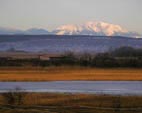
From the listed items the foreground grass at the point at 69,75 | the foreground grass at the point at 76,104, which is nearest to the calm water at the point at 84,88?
the foreground grass at the point at 76,104

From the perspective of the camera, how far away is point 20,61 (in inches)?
3228

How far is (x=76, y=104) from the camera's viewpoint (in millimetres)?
23344

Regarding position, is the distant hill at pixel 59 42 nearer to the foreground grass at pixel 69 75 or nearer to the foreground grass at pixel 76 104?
the foreground grass at pixel 69 75

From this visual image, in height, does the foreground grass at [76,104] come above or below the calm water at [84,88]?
above

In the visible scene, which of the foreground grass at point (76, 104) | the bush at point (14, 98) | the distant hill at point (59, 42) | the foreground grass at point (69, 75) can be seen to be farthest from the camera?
the distant hill at point (59, 42)

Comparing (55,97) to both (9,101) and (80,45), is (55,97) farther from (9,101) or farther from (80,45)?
(80,45)

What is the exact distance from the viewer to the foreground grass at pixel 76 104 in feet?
60.4

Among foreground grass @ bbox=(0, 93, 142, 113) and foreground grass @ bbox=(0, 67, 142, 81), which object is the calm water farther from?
foreground grass @ bbox=(0, 67, 142, 81)

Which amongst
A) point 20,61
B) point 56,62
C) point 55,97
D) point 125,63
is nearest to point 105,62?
point 125,63

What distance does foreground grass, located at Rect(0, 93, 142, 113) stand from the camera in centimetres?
1842

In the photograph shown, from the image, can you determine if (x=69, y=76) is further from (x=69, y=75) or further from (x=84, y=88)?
→ (x=84, y=88)

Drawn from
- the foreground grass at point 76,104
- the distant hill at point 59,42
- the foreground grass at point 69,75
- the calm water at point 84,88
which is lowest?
the distant hill at point 59,42

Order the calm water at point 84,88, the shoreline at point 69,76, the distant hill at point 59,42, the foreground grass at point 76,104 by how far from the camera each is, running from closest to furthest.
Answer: the foreground grass at point 76,104 < the calm water at point 84,88 < the shoreline at point 69,76 < the distant hill at point 59,42

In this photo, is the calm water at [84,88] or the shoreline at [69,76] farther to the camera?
the shoreline at [69,76]
